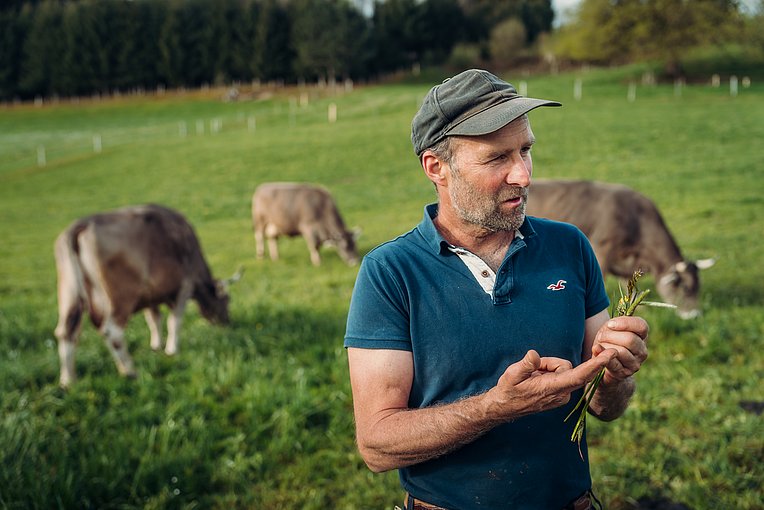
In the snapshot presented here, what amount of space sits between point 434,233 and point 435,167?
0.93 ft

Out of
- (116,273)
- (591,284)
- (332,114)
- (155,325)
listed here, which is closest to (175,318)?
(155,325)

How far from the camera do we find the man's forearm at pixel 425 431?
93.0 inches

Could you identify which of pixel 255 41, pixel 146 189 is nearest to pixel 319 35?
pixel 255 41

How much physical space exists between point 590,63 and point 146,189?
4532cm

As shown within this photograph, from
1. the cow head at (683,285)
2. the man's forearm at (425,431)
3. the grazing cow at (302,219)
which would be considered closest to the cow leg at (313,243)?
the grazing cow at (302,219)

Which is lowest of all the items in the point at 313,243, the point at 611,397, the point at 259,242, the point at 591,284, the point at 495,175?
the point at 259,242

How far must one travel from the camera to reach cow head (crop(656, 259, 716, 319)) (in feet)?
30.7

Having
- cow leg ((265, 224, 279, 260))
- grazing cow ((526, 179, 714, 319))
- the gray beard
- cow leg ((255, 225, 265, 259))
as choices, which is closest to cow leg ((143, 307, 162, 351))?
grazing cow ((526, 179, 714, 319))

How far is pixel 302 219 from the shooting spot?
16281 mm

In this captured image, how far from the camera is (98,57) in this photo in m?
74.6

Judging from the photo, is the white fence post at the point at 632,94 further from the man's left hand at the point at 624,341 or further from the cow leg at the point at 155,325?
the man's left hand at the point at 624,341

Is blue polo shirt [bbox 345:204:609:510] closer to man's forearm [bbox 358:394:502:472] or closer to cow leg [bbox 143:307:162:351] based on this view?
man's forearm [bbox 358:394:502:472]

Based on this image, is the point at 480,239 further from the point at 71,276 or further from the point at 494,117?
the point at 71,276

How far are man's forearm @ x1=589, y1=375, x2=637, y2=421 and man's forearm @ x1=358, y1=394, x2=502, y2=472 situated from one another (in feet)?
A: 1.87
